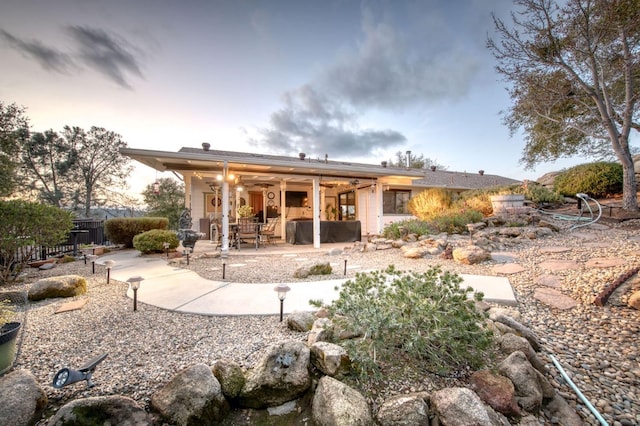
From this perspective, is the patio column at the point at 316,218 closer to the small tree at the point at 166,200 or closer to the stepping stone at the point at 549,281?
the stepping stone at the point at 549,281

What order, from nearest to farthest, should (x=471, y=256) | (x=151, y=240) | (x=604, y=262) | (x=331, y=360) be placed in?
(x=331, y=360) < (x=604, y=262) < (x=471, y=256) < (x=151, y=240)

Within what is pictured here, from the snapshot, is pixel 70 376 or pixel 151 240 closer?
pixel 70 376

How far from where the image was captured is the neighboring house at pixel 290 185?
7531 mm

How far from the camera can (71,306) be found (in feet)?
9.54

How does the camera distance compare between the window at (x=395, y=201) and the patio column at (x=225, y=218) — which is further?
the window at (x=395, y=201)

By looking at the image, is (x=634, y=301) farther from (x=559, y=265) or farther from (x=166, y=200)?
(x=166, y=200)

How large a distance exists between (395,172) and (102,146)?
2053cm

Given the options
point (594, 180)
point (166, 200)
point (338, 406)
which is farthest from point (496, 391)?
point (166, 200)

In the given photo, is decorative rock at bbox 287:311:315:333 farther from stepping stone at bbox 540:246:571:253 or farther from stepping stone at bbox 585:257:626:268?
stepping stone at bbox 540:246:571:253

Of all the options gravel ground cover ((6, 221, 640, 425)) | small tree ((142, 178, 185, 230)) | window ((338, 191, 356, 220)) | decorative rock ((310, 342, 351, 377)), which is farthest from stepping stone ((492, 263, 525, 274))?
small tree ((142, 178, 185, 230))

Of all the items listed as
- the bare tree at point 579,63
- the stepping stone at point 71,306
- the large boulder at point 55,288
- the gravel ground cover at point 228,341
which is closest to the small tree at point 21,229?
the large boulder at point 55,288

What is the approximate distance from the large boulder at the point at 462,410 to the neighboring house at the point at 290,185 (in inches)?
252

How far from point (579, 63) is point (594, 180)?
3.85m

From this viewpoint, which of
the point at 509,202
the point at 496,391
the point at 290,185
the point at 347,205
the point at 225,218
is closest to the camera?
the point at 496,391
